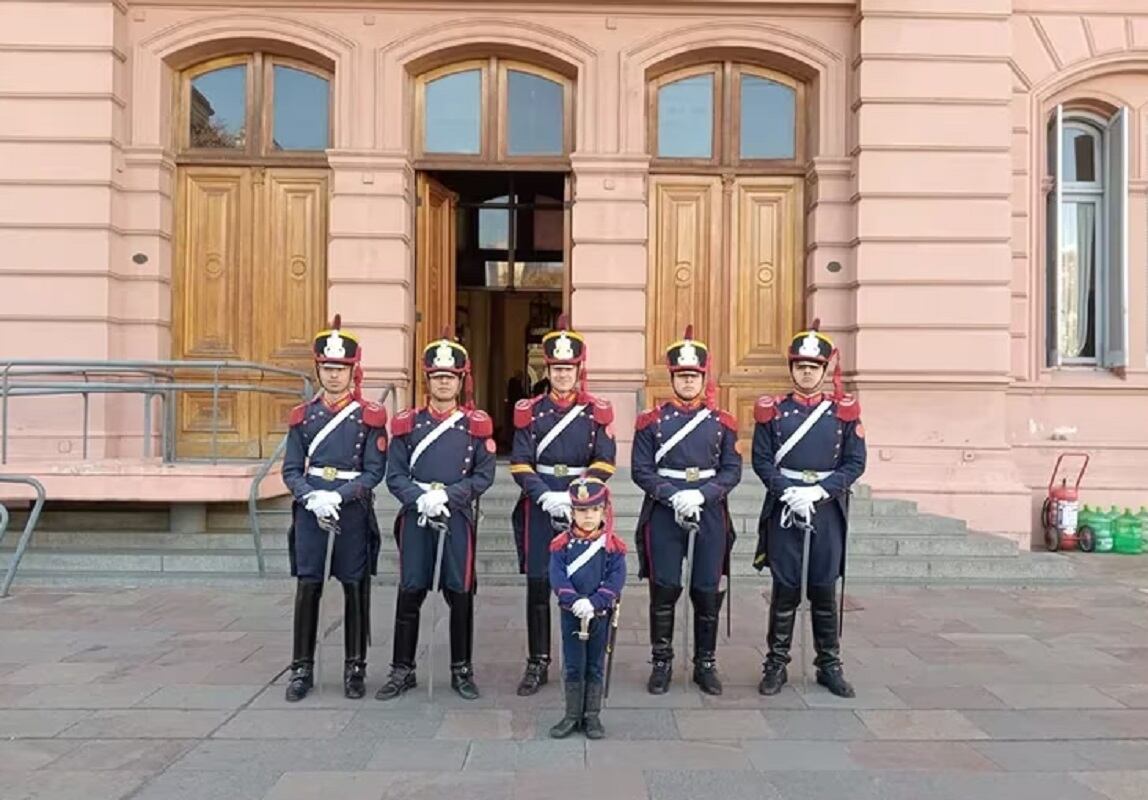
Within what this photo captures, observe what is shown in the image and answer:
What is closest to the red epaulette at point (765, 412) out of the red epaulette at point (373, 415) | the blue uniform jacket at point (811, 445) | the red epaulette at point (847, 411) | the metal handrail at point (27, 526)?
the blue uniform jacket at point (811, 445)

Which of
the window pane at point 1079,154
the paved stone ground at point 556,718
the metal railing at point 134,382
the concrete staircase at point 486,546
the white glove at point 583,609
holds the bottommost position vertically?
the paved stone ground at point 556,718

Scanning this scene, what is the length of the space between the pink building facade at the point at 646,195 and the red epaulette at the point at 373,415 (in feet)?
18.8

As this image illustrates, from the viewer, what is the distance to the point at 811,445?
21.1 feet

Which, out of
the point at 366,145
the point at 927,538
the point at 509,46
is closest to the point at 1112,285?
the point at 927,538

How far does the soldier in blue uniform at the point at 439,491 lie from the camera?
244 inches

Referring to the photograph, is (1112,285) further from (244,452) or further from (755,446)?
(244,452)

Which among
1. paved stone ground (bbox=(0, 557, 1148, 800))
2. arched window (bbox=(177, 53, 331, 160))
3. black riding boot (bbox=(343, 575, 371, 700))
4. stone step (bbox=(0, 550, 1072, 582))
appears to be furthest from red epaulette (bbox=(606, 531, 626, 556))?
arched window (bbox=(177, 53, 331, 160))

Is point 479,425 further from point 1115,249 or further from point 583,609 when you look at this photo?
point 1115,249

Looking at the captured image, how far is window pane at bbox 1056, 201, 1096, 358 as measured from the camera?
13.1 meters

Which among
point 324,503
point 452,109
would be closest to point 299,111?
point 452,109

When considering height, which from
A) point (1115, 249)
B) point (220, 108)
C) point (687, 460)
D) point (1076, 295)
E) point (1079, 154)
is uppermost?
point (220, 108)

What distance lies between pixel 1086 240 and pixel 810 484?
8.78m

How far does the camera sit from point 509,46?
1226cm

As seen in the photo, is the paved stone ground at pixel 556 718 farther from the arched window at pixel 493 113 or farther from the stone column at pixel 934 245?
the arched window at pixel 493 113
